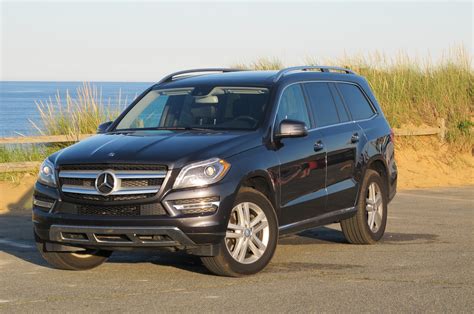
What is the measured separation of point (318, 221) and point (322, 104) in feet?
4.30

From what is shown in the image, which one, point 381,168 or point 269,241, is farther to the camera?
point 381,168

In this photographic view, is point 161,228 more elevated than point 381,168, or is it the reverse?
point 161,228

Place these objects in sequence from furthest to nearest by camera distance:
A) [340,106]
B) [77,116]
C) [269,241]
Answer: [77,116]
[340,106]
[269,241]

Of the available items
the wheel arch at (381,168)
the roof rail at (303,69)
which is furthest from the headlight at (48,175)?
the wheel arch at (381,168)

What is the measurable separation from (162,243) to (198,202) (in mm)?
462

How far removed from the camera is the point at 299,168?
9.93 metres

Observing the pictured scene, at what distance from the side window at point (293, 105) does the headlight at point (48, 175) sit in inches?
89.3

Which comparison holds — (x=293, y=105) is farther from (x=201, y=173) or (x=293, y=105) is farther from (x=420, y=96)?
(x=420, y=96)

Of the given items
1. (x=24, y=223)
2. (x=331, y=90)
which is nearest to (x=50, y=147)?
(x=24, y=223)

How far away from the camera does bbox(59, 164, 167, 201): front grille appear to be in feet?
28.7

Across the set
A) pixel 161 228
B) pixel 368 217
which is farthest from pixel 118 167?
pixel 368 217

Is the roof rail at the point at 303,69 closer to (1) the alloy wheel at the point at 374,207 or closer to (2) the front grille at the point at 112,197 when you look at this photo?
(1) the alloy wheel at the point at 374,207

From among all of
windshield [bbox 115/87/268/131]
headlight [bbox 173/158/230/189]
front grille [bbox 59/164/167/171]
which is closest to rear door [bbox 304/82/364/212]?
windshield [bbox 115/87/268/131]

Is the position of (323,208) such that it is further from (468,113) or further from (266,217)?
(468,113)
